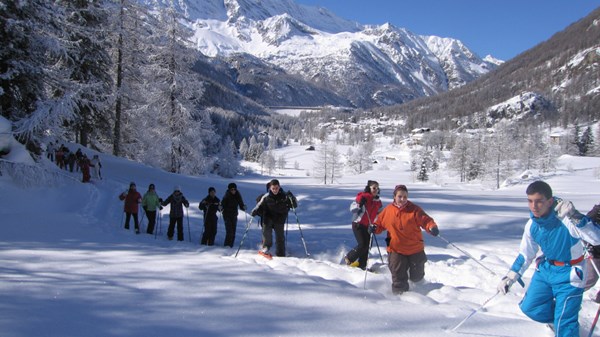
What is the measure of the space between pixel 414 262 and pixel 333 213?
936cm

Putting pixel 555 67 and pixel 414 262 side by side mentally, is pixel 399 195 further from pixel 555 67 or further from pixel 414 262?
pixel 555 67

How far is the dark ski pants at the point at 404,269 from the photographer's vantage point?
17.6ft

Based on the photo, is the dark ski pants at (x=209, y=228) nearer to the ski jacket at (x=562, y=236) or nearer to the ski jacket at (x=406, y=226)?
the ski jacket at (x=406, y=226)

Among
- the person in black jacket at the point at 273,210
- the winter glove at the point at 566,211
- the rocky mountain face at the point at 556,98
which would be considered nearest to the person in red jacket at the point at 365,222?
the person in black jacket at the point at 273,210

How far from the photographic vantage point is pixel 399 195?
5.27 metres

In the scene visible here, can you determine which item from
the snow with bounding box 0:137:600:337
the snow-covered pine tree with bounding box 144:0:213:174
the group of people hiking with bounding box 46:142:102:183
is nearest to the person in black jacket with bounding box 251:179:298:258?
the snow with bounding box 0:137:600:337

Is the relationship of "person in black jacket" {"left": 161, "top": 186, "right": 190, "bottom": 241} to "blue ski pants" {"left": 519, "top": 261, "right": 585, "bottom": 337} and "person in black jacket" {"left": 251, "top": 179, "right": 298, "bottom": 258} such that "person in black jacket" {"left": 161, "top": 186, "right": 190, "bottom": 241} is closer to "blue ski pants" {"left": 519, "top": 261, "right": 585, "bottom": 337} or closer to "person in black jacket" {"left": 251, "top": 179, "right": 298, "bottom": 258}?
"person in black jacket" {"left": 251, "top": 179, "right": 298, "bottom": 258}

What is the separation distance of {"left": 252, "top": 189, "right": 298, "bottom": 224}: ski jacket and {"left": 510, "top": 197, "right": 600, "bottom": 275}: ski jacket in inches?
194

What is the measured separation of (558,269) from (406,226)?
207 centimetres

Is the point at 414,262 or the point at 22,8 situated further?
the point at 22,8

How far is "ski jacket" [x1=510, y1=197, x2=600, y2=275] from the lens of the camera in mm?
3322

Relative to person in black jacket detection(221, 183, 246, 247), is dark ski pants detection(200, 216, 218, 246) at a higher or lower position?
lower

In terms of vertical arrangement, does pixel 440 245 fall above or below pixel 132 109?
below

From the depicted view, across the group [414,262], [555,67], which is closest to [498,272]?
[414,262]
